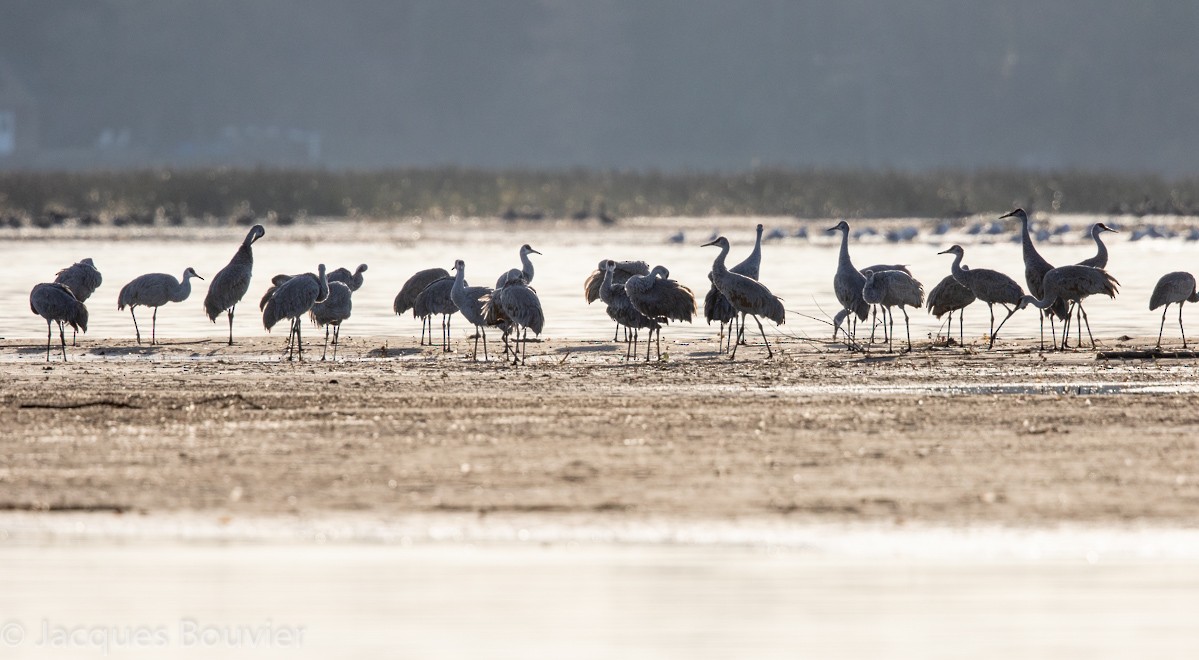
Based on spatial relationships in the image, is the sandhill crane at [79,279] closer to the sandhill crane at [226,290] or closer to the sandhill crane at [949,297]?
the sandhill crane at [226,290]

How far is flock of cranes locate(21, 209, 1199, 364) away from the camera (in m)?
17.0

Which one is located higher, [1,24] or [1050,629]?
[1,24]

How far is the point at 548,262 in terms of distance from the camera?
33.8 m

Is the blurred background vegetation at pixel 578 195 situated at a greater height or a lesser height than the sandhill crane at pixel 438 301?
greater

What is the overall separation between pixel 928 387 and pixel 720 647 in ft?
24.3

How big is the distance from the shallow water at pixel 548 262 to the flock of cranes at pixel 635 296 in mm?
723

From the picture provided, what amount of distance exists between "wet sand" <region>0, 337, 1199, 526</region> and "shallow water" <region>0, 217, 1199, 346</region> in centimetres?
455

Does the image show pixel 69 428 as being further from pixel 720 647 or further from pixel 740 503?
pixel 720 647

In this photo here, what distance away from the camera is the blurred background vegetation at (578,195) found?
172ft

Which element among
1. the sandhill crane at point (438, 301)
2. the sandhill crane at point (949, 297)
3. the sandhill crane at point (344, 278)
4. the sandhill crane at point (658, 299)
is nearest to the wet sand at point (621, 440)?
the sandhill crane at point (658, 299)

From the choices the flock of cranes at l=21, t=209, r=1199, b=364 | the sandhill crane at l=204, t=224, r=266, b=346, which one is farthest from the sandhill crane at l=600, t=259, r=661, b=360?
the sandhill crane at l=204, t=224, r=266, b=346

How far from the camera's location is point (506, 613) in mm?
7555

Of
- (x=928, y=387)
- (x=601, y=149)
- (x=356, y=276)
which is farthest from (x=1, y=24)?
(x=928, y=387)

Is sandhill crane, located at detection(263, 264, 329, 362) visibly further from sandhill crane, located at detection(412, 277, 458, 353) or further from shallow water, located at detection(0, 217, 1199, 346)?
shallow water, located at detection(0, 217, 1199, 346)
